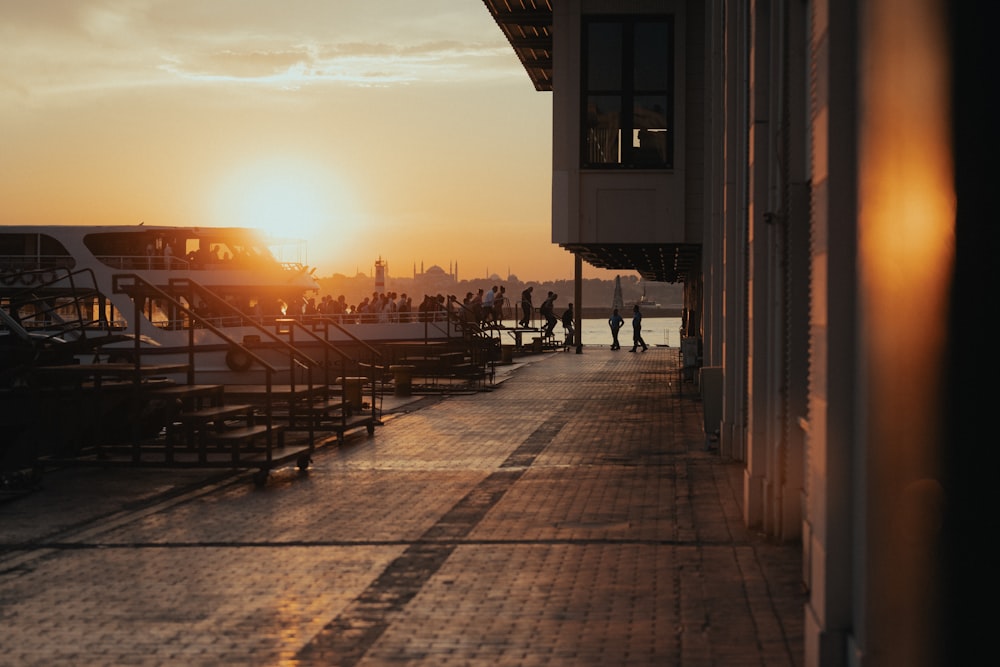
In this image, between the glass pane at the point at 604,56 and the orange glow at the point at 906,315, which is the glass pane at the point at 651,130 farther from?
the orange glow at the point at 906,315

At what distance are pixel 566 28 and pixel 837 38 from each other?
62.2 feet

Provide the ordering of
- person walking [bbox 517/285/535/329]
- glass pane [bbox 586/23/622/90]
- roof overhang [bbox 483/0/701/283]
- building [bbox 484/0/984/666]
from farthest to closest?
1. person walking [bbox 517/285/535/329]
2. roof overhang [bbox 483/0/701/283]
3. glass pane [bbox 586/23/622/90]
4. building [bbox 484/0/984/666]

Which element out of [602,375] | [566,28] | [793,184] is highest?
[566,28]

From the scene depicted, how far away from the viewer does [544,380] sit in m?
30.6

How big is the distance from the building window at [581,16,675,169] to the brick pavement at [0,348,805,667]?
9675 mm

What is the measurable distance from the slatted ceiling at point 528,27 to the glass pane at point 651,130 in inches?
122

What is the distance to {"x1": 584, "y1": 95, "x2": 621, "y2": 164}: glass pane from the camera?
23.7 metres

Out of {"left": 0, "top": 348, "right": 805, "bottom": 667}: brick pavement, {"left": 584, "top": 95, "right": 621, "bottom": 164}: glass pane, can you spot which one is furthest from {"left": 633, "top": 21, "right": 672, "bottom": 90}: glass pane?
{"left": 0, "top": 348, "right": 805, "bottom": 667}: brick pavement

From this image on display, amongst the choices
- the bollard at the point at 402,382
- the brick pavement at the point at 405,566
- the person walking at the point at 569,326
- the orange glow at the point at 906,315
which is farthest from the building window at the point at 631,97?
the person walking at the point at 569,326

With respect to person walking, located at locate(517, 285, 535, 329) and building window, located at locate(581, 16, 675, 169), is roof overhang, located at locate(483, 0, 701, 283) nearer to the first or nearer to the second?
building window, located at locate(581, 16, 675, 169)

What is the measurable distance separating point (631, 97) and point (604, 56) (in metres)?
0.89

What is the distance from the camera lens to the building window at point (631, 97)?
933 inches

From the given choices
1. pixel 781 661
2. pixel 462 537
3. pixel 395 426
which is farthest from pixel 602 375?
pixel 781 661

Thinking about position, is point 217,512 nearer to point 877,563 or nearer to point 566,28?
point 877,563
